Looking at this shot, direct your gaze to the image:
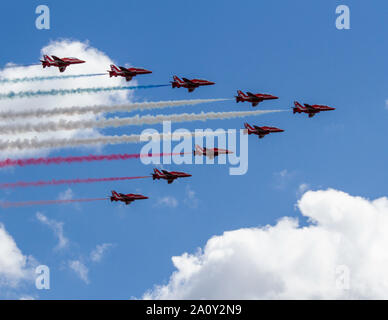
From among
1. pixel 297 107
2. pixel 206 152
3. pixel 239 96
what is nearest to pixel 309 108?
pixel 297 107

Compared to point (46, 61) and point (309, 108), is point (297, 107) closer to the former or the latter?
point (309, 108)

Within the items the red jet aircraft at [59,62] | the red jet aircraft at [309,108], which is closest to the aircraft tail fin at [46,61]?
the red jet aircraft at [59,62]

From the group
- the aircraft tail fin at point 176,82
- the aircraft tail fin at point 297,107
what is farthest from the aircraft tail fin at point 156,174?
the aircraft tail fin at point 297,107

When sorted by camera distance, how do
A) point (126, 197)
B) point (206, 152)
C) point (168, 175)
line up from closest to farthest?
point (206, 152) < point (168, 175) < point (126, 197)

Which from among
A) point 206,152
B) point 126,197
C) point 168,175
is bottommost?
point 126,197

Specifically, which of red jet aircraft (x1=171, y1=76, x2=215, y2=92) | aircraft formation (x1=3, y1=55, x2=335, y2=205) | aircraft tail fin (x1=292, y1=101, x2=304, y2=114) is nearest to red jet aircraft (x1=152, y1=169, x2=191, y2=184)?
aircraft formation (x1=3, y1=55, x2=335, y2=205)

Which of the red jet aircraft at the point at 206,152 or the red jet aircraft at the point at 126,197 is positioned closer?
the red jet aircraft at the point at 206,152

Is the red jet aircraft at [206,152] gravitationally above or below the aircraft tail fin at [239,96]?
below

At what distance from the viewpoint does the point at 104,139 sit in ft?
518

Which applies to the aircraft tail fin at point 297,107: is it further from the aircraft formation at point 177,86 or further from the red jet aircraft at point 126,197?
the red jet aircraft at point 126,197

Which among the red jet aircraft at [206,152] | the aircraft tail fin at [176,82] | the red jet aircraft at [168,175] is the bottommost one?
the red jet aircraft at [168,175]

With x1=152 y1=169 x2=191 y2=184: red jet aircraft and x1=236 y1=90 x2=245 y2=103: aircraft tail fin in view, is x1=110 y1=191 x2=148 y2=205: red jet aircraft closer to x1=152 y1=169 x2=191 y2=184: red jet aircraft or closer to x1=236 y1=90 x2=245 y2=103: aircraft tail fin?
x1=152 y1=169 x2=191 y2=184: red jet aircraft
